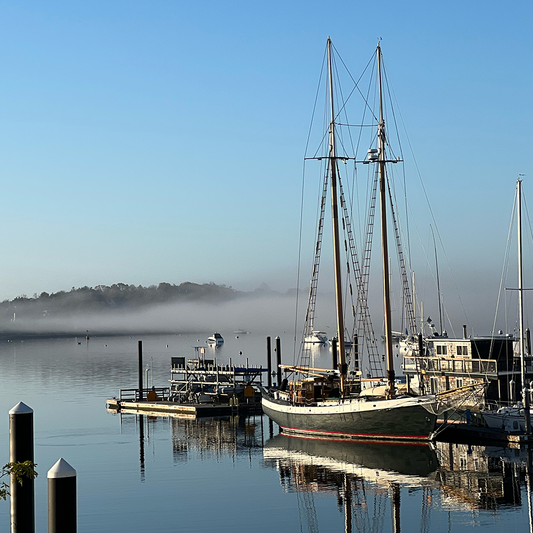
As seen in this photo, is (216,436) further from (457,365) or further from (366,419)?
(457,365)

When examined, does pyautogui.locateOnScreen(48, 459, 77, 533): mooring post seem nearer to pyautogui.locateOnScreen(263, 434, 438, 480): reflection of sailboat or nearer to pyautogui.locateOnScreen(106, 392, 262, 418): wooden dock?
pyautogui.locateOnScreen(263, 434, 438, 480): reflection of sailboat

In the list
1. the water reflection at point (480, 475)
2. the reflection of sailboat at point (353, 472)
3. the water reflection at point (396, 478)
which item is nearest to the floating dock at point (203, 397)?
the reflection of sailboat at point (353, 472)

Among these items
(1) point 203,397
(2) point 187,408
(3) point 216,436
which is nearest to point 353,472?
(3) point 216,436

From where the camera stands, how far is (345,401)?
5662 centimetres

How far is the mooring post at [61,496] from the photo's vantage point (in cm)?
1409

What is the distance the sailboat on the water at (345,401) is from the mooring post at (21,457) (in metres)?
37.6

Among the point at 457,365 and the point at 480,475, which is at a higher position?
the point at 457,365

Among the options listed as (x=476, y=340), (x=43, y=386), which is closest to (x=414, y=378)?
(x=476, y=340)

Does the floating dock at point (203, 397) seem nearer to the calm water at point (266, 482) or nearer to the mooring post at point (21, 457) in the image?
the calm water at point (266, 482)

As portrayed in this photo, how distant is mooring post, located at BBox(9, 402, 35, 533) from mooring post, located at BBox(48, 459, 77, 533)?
3598 mm

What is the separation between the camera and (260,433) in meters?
65.4

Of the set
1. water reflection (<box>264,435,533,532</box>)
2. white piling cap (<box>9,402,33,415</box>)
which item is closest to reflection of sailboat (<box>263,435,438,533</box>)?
water reflection (<box>264,435,533,532</box>)

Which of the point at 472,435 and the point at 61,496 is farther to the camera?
the point at 472,435

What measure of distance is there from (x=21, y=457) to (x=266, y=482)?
28400mm
